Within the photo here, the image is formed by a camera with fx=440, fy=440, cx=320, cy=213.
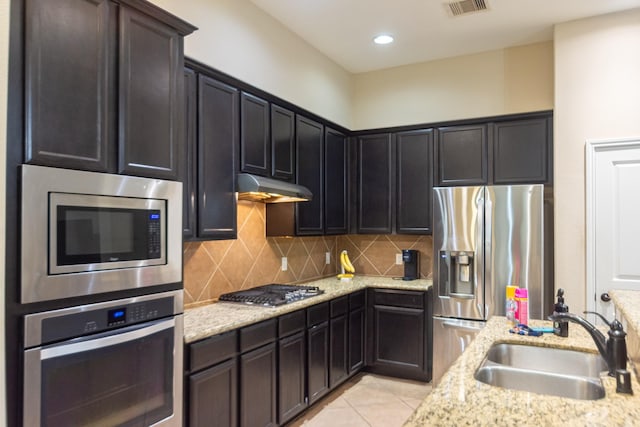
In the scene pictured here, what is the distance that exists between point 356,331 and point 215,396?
185 centimetres

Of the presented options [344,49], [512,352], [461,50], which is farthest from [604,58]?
[512,352]

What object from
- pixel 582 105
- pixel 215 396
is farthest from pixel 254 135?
pixel 582 105

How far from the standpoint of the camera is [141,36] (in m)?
1.97

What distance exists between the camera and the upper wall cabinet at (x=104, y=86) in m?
1.58

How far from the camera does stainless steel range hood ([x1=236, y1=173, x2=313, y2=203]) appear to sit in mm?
2873

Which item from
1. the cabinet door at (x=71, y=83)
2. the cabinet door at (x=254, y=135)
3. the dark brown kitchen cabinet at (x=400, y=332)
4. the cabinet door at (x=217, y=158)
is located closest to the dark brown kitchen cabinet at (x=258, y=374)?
the cabinet door at (x=217, y=158)

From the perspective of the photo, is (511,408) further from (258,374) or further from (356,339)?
(356,339)

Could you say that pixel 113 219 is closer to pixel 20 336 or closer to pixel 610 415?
pixel 20 336

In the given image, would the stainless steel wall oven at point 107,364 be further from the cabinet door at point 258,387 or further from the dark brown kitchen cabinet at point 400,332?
the dark brown kitchen cabinet at point 400,332

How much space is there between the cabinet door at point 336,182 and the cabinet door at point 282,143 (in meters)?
0.61

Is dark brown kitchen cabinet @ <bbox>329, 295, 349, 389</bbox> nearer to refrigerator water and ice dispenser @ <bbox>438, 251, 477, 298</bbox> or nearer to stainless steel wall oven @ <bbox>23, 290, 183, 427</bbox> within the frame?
refrigerator water and ice dispenser @ <bbox>438, 251, 477, 298</bbox>

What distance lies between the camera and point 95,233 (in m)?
1.76

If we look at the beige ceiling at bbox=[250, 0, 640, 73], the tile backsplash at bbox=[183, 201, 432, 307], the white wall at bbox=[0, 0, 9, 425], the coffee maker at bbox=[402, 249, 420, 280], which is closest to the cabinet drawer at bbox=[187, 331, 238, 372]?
the tile backsplash at bbox=[183, 201, 432, 307]

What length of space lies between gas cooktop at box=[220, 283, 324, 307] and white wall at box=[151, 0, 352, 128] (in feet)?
5.21
